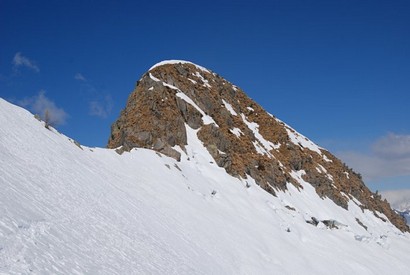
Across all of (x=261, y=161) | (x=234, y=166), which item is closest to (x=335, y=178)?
(x=261, y=161)

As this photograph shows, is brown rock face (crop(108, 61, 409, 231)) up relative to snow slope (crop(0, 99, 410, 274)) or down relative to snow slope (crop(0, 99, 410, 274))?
up

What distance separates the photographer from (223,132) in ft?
163

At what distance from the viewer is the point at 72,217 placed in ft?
51.3

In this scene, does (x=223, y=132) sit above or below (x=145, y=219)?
above

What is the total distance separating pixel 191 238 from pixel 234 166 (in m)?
20.9

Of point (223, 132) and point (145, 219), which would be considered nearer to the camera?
point (145, 219)

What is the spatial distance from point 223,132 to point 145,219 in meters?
29.0

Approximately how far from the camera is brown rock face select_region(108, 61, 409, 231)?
140ft

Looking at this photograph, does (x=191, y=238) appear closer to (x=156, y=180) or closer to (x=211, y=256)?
(x=211, y=256)

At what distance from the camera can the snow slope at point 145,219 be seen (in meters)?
13.1

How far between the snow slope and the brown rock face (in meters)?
2.48

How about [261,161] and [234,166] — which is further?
[261,161]

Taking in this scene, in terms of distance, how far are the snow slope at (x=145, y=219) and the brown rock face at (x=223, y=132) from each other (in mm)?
2483

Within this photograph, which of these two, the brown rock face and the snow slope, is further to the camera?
the brown rock face
